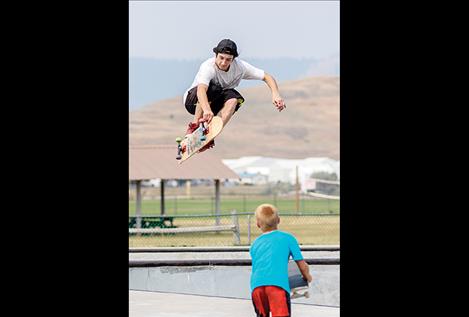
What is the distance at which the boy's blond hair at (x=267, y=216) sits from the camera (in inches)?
253

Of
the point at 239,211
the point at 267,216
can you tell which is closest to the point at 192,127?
the point at 267,216

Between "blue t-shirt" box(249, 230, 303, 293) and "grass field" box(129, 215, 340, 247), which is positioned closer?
"blue t-shirt" box(249, 230, 303, 293)

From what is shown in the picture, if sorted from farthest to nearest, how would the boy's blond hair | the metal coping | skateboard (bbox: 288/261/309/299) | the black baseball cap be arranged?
the metal coping, the black baseball cap, skateboard (bbox: 288/261/309/299), the boy's blond hair

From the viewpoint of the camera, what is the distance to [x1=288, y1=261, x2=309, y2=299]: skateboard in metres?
6.64

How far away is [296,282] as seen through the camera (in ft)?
21.8

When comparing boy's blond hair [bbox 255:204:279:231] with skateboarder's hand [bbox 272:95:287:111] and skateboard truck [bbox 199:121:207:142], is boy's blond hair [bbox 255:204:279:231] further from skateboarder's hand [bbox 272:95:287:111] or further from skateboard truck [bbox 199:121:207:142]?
skateboard truck [bbox 199:121:207:142]

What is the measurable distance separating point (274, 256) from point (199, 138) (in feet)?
6.88

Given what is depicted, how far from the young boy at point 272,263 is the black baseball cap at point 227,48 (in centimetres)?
186

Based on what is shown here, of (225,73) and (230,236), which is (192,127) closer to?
(225,73)

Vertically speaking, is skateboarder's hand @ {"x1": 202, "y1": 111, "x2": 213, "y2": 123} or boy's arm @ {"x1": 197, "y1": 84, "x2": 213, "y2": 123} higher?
boy's arm @ {"x1": 197, "y1": 84, "x2": 213, "y2": 123}

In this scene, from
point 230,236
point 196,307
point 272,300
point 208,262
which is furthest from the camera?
point 230,236

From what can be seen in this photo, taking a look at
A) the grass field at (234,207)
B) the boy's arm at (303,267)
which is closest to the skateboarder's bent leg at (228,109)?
the boy's arm at (303,267)

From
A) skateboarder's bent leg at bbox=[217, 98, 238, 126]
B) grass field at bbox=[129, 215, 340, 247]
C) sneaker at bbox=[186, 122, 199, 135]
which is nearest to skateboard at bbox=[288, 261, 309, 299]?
skateboarder's bent leg at bbox=[217, 98, 238, 126]
